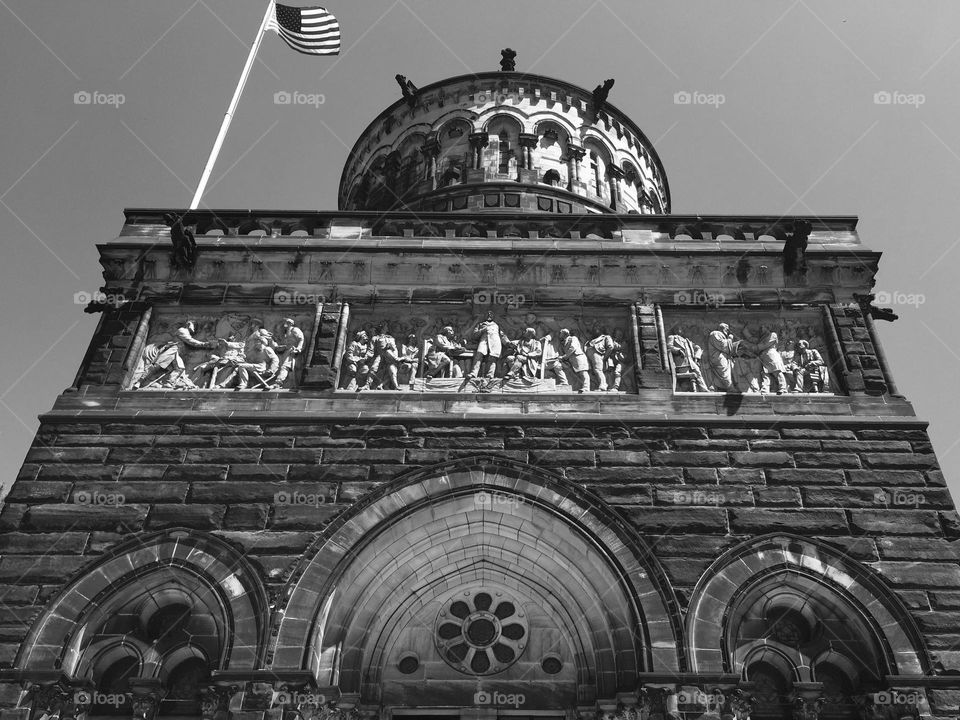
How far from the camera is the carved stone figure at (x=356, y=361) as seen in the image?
32.6 feet

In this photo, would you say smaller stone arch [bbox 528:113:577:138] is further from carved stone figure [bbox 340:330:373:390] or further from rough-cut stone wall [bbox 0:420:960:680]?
rough-cut stone wall [bbox 0:420:960:680]

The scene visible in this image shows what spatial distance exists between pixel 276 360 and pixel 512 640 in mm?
4550

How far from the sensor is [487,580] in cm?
952

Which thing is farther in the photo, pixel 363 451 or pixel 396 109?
pixel 396 109

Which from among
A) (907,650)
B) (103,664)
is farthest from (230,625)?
(907,650)

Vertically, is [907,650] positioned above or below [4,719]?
above

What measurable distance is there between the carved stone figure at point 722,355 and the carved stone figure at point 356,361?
4.43 m

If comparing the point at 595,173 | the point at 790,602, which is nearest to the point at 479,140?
the point at 595,173

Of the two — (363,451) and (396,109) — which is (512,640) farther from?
(396,109)

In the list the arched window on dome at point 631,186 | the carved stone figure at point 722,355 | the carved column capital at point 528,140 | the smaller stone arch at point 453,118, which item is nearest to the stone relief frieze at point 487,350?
the carved stone figure at point 722,355

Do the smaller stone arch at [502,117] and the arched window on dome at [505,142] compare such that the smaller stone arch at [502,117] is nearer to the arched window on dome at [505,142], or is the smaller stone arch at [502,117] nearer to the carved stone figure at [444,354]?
the arched window on dome at [505,142]

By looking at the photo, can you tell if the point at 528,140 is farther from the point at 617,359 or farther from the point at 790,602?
the point at 790,602

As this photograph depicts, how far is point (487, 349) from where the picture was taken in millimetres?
10094

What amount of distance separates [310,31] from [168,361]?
8.56 meters
